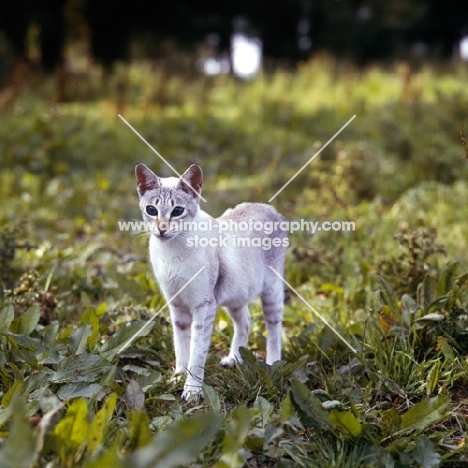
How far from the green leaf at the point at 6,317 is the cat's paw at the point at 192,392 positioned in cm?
93

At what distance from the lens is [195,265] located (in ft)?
9.12

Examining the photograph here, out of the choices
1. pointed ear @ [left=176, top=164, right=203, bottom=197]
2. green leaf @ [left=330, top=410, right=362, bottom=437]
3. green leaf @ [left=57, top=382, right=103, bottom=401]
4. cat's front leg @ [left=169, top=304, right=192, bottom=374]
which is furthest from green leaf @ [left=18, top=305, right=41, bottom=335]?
green leaf @ [left=330, top=410, right=362, bottom=437]

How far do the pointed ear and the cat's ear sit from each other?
0.12 metres

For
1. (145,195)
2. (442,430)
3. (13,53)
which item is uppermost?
(145,195)

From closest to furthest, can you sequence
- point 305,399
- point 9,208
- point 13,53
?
point 305,399 < point 9,208 < point 13,53

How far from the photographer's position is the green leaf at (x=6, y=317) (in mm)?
2906

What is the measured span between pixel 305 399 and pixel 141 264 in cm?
225

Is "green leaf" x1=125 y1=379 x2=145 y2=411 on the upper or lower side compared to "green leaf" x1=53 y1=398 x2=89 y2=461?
lower

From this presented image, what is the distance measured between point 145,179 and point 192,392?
1.02 m

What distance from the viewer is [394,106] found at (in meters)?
9.33

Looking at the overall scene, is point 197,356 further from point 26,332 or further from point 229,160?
point 229,160

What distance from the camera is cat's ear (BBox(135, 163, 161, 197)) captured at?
2830 mm

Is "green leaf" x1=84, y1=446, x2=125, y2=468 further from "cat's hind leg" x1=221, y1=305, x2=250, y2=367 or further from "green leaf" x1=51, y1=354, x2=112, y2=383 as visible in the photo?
"cat's hind leg" x1=221, y1=305, x2=250, y2=367

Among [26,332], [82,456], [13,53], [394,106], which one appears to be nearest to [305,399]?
[82,456]
